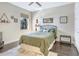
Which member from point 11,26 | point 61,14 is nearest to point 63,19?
point 61,14

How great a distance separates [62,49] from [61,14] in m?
0.72

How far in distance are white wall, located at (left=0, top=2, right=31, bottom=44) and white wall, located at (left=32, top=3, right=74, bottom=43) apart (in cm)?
27

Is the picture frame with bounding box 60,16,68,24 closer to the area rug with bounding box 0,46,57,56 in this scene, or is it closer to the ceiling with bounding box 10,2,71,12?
the ceiling with bounding box 10,2,71,12

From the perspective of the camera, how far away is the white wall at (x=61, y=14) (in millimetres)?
1715

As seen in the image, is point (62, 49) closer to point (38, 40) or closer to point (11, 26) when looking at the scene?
point (38, 40)

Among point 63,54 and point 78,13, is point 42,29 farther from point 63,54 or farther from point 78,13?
point 78,13

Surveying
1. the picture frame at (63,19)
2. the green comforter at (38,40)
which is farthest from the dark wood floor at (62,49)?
the picture frame at (63,19)

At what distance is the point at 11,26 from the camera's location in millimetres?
1802

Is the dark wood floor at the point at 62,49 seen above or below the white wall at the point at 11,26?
below

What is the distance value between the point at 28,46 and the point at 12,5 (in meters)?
0.89

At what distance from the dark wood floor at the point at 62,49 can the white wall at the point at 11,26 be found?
103 millimetres

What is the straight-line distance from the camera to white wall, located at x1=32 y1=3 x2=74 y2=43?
5.63 feet

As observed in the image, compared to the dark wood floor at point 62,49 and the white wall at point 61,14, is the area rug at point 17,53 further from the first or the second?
the white wall at point 61,14

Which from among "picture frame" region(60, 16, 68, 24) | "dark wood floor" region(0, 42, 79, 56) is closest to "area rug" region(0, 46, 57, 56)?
"dark wood floor" region(0, 42, 79, 56)
